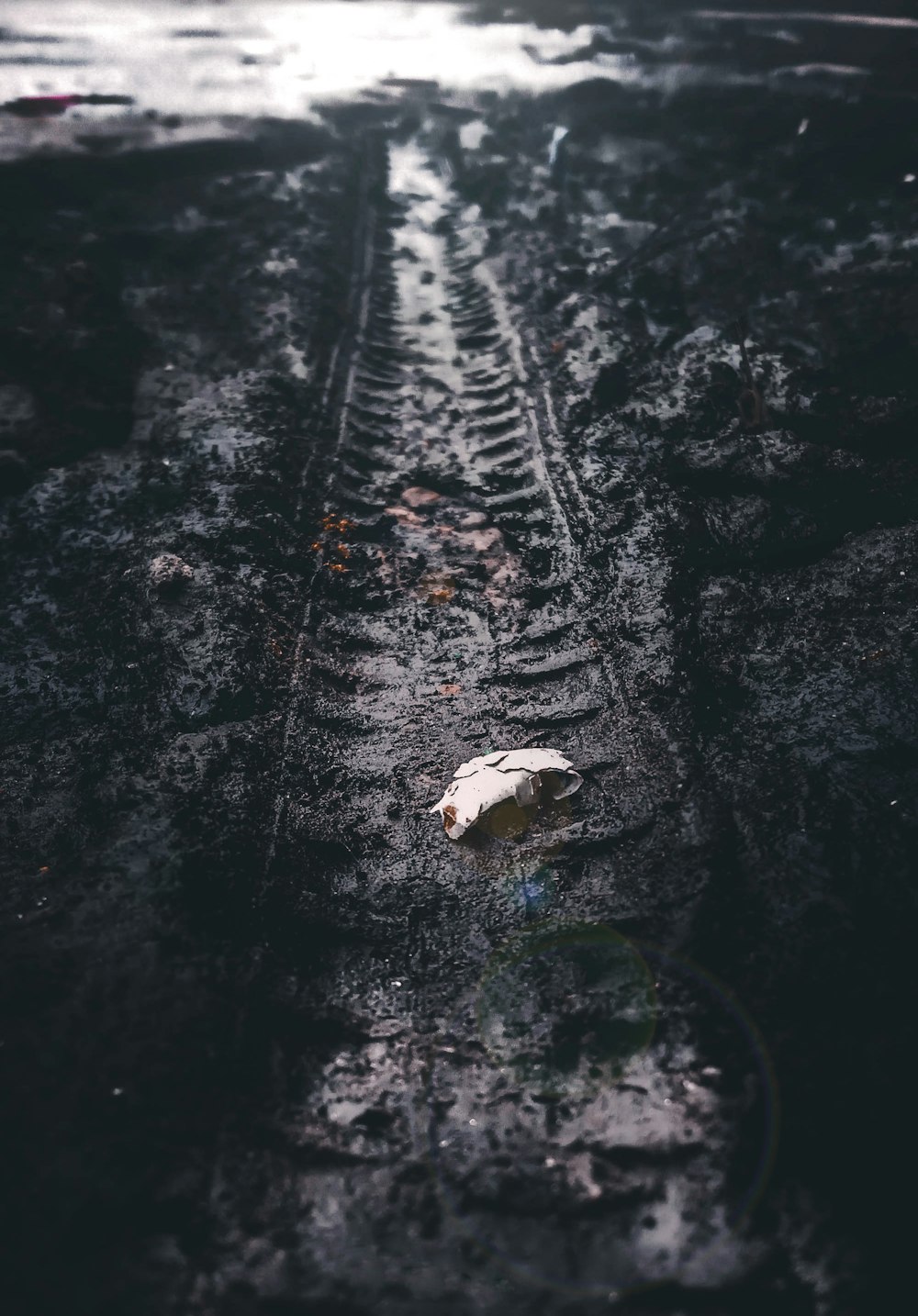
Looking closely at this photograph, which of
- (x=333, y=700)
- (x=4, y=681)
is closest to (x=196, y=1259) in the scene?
(x=333, y=700)

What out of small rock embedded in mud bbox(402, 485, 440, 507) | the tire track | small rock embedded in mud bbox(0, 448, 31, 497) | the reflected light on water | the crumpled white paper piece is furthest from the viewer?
the reflected light on water

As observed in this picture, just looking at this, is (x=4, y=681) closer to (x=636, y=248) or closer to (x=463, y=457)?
(x=463, y=457)

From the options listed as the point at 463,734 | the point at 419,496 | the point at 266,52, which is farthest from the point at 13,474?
the point at 266,52

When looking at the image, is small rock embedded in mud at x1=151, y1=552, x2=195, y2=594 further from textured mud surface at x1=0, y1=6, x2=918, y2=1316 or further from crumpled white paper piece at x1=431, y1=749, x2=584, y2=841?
crumpled white paper piece at x1=431, y1=749, x2=584, y2=841

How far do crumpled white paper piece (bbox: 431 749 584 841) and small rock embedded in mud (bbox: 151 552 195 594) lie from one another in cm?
154

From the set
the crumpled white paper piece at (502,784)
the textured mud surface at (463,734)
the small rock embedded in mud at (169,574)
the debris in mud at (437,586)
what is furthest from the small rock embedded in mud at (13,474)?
the crumpled white paper piece at (502,784)

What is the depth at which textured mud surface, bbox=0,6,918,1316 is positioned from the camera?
1.86 m

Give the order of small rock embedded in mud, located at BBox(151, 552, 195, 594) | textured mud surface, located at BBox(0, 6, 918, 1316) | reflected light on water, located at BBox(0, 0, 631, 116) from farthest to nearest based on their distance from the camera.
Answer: reflected light on water, located at BBox(0, 0, 631, 116), small rock embedded in mud, located at BBox(151, 552, 195, 594), textured mud surface, located at BBox(0, 6, 918, 1316)

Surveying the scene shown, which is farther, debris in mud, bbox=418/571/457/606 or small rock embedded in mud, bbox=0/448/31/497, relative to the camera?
small rock embedded in mud, bbox=0/448/31/497

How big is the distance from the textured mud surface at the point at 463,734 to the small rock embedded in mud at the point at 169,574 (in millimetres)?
70

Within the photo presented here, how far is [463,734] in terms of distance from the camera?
9.95ft

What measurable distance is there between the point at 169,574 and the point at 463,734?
1.52 metres

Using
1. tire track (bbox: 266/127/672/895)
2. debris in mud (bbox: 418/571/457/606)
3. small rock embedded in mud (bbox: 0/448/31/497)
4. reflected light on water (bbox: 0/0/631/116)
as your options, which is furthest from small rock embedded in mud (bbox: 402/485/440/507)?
reflected light on water (bbox: 0/0/631/116)

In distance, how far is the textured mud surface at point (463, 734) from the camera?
6.09ft
